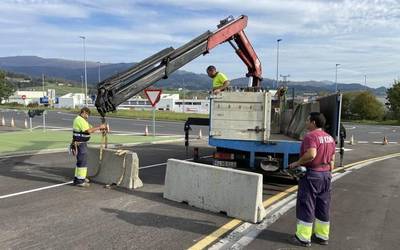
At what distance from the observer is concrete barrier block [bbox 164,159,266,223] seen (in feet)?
24.7

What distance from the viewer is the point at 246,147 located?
10773mm

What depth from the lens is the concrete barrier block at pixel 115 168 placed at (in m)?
9.98

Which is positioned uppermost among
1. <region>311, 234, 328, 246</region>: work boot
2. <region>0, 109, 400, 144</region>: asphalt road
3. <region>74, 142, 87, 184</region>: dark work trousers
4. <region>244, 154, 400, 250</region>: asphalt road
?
<region>74, 142, 87, 184</region>: dark work trousers

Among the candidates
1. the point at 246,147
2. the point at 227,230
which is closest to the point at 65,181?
the point at 246,147

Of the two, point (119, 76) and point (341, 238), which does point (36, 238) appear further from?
point (119, 76)

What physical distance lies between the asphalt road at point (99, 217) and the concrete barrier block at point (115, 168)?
31 cm

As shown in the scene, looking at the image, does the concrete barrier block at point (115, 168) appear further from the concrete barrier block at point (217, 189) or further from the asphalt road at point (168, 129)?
the asphalt road at point (168, 129)

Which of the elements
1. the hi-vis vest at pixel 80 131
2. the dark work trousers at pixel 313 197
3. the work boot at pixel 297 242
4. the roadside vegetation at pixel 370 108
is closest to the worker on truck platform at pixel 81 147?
the hi-vis vest at pixel 80 131

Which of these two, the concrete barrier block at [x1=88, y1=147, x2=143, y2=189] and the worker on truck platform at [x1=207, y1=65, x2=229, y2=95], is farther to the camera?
the worker on truck platform at [x1=207, y1=65, x2=229, y2=95]

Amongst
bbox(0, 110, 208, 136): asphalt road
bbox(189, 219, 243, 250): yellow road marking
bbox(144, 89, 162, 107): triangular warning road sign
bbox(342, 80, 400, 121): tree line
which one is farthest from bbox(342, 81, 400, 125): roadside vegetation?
bbox(189, 219, 243, 250): yellow road marking

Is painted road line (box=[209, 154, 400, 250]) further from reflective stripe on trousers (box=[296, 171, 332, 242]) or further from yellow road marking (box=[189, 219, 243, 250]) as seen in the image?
reflective stripe on trousers (box=[296, 171, 332, 242])

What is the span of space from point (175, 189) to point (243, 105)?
280 cm

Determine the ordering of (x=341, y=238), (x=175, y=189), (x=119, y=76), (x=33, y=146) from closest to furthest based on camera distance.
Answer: (x=341, y=238) < (x=175, y=189) < (x=119, y=76) < (x=33, y=146)

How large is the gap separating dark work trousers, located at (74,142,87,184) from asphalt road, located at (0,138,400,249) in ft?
0.85
